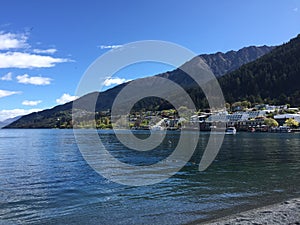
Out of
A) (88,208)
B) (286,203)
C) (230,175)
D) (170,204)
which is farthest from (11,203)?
(230,175)

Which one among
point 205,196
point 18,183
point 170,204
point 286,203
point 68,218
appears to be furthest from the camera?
point 18,183

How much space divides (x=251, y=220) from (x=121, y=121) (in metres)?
184

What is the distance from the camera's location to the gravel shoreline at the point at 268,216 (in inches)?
463

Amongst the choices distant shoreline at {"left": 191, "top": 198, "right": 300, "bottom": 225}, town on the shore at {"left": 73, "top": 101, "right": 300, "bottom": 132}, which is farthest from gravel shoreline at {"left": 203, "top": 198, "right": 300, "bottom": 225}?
town on the shore at {"left": 73, "top": 101, "right": 300, "bottom": 132}

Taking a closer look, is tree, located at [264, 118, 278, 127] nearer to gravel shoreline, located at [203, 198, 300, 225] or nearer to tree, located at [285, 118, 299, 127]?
tree, located at [285, 118, 299, 127]

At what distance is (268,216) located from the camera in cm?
1251

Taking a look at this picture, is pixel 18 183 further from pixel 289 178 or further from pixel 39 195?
pixel 289 178

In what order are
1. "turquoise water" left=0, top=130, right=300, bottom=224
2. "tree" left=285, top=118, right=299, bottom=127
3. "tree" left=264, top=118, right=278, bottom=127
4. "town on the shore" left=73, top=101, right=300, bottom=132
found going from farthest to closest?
"tree" left=264, top=118, right=278, bottom=127 → "town on the shore" left=73, top=101, right=300, bottom=132 → "tree" left=285, top=118, right=299, bottom=127 → "turquoise water" left=0, top=130, right=300, bottom=224

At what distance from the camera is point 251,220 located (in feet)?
39.4

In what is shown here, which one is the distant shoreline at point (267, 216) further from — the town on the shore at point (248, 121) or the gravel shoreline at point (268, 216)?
the town on the shore at point (248, 121)

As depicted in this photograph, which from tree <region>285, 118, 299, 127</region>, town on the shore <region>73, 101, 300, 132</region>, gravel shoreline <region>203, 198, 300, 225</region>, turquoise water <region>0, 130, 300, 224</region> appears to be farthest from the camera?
town on the shore <region>73, 101, 300, 132</region>

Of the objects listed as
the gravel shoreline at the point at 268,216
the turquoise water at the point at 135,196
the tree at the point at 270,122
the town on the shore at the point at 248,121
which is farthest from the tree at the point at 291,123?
the gravel shoreline at the point at 268,216

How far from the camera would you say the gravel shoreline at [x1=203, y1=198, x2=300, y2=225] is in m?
11.8

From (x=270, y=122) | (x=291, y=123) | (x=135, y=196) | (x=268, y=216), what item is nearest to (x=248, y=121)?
(x=270, y=122)
